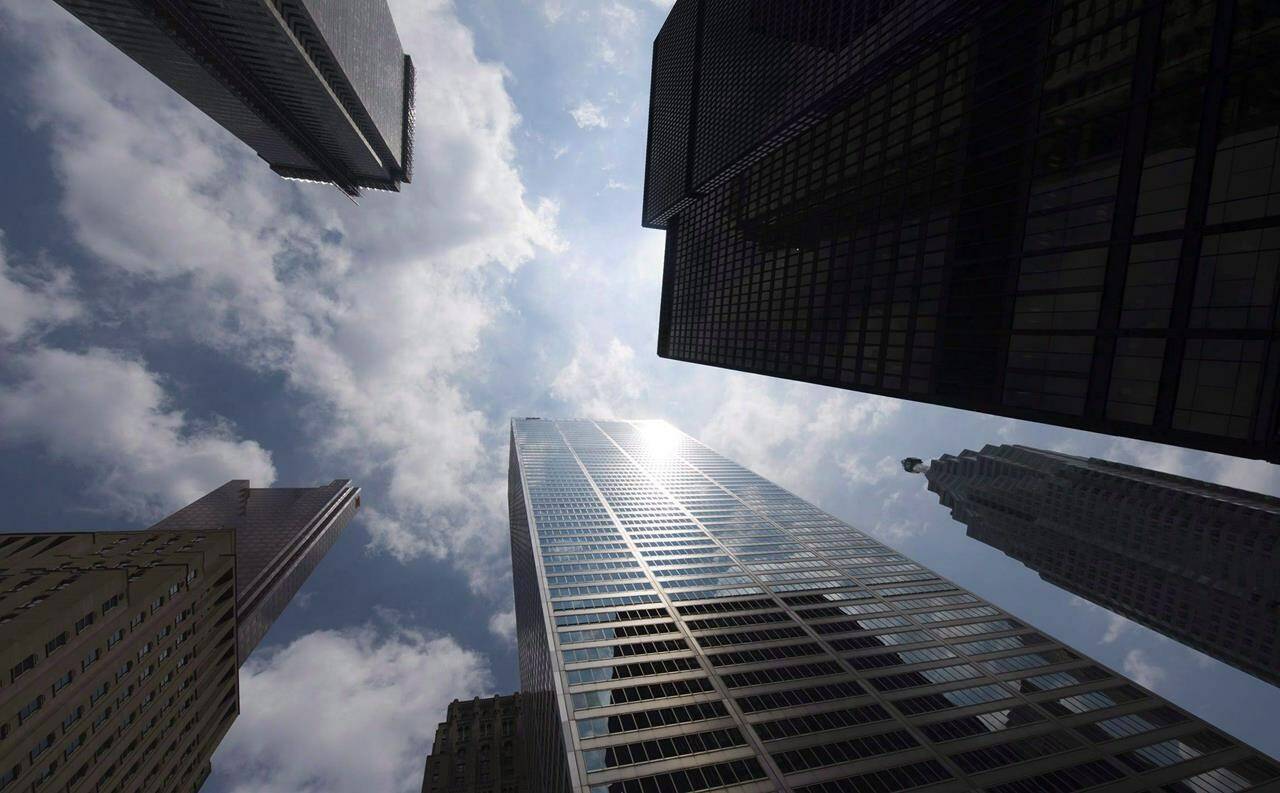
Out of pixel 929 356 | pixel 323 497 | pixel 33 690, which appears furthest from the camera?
pixel 323 497

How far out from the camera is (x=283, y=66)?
9250 cm

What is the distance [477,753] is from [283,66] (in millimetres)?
143776

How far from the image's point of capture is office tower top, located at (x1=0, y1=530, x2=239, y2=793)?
3559 cm

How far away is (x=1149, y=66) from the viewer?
2833cm

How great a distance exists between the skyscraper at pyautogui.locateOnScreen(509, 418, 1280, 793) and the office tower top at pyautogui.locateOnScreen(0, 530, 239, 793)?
38.2 m

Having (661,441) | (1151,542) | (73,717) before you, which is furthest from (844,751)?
(1151,542)

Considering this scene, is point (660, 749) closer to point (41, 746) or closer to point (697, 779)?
point (697, 779)

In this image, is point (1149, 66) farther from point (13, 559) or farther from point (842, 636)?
point (13, 559)

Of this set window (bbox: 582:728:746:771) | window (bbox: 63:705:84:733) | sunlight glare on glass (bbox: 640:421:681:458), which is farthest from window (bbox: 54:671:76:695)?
sunlight glare on glass (bbox: 640:421:681:458)

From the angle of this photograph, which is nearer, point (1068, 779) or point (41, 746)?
point (41, 746)

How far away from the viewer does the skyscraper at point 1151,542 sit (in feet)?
380

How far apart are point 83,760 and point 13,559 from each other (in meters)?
22.4

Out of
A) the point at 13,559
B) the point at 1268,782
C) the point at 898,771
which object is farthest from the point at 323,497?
the point at 1268,782

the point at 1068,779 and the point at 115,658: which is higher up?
the point at 115,658
